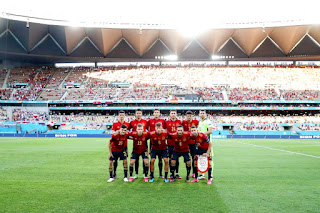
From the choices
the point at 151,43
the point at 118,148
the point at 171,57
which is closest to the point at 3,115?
the point at 151,43

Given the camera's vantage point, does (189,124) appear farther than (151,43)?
No

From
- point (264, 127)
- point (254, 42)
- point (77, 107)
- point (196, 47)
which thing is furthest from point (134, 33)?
point (264, 127)

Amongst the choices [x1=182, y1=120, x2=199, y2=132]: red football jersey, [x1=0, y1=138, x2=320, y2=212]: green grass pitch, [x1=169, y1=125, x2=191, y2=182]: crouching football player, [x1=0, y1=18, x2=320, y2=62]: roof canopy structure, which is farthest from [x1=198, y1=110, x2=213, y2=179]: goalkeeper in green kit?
[x1=0, y1=18, x2=320, y2=62]: roof canopy structure

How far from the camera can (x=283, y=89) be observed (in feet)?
171

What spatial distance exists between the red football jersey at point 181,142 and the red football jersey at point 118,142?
1.49 metres

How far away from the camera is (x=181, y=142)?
8.06 metres

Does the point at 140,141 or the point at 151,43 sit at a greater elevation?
the point at 151,43

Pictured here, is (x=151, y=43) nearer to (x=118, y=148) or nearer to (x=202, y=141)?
(x=118, y=148)

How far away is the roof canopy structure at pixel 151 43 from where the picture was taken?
54.2 meters

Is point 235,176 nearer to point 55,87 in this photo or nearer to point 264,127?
point 264,127

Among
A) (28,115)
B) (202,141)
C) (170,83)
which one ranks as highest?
(170,83)

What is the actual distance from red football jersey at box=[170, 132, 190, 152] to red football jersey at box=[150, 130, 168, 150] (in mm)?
262

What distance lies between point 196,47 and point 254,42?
500 inches

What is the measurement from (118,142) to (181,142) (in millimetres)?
1959
